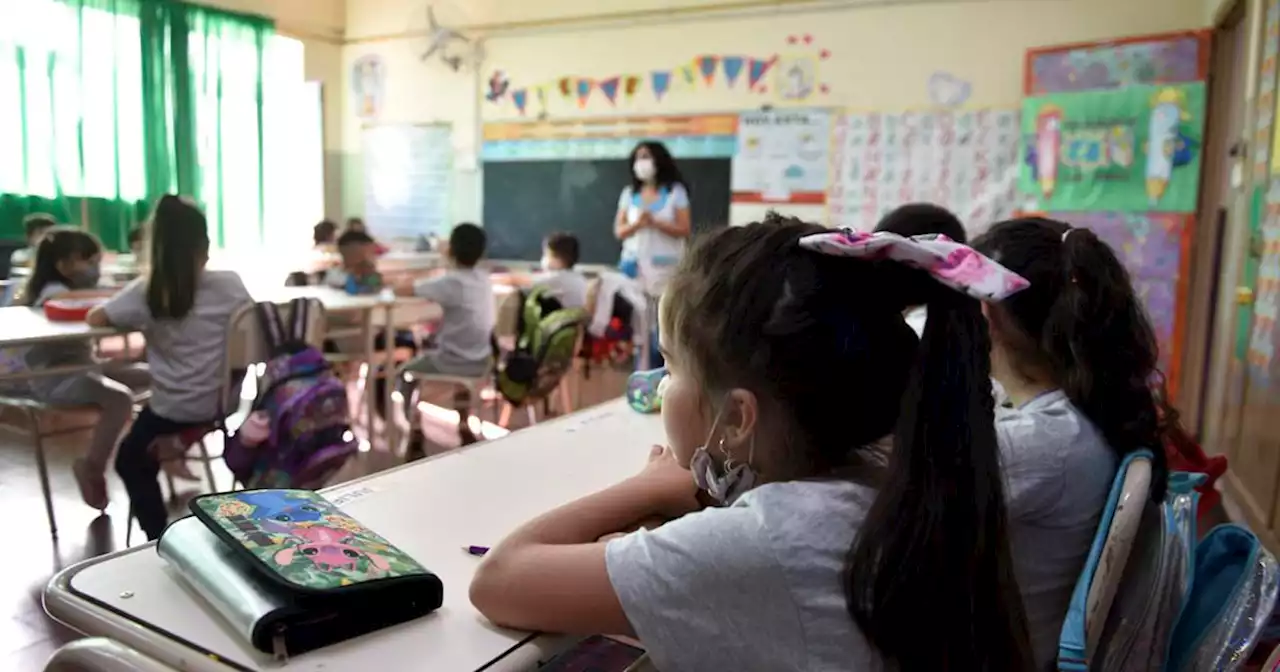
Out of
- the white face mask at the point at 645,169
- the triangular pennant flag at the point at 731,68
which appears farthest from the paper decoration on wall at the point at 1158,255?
the triangular pennant flag at the point at 731,68

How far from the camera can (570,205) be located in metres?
6.25

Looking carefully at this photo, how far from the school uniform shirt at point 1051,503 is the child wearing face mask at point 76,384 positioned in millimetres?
2790

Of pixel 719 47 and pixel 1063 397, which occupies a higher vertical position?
pixel 719 47

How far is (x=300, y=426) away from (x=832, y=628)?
65.9 inches

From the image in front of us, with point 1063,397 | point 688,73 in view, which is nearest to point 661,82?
point 688,73

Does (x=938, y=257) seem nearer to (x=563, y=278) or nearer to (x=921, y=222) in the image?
(x=921, y=222)

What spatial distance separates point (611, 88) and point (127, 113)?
3.11 meters

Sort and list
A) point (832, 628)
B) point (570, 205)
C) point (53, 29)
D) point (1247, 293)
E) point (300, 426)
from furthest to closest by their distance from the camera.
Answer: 1. point (570, 205)
2. point (53, 29)
3. point (1247, 293)
4. point (300, 426)
5. point (832, 628)

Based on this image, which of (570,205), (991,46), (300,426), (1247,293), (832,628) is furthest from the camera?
(570,205)

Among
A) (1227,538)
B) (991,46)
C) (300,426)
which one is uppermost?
(991,46)

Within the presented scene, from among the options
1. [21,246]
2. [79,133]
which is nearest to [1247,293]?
[21,246]

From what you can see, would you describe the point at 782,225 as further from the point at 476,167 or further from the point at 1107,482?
the point at 476,167

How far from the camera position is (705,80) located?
18.8 feet

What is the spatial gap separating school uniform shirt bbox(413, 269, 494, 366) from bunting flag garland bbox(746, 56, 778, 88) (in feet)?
8.64
